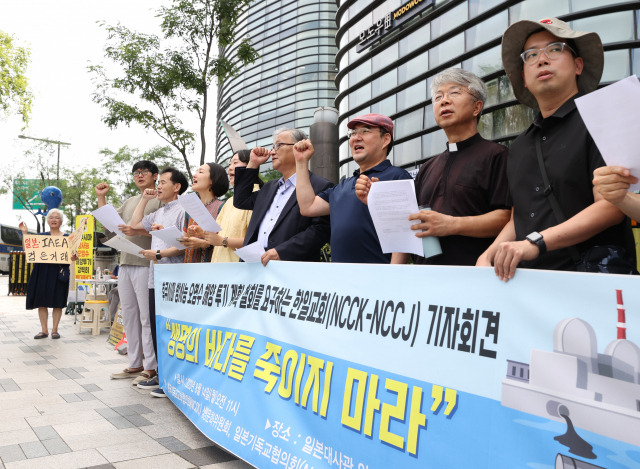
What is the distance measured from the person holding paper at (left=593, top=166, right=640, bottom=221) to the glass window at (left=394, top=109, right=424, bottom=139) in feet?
72.2

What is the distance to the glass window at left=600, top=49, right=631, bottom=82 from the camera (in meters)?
15.8

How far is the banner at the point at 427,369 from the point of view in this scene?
1319mm

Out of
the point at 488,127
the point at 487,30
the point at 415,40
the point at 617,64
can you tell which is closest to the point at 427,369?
Result: the point at 617,64

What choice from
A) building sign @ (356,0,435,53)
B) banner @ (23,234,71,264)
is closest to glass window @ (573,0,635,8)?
building sign @ (356,0,435,53)

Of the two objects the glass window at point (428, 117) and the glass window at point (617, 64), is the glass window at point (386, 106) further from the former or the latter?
the glass window at point (617, 64)

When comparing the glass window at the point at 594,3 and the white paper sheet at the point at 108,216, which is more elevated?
the glass window at the point at 594,3

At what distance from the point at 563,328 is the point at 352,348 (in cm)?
88

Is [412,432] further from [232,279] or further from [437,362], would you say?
[232,279]

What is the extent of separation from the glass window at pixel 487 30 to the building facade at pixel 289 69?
86.1 ft

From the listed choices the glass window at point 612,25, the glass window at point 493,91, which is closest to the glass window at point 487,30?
the glass window at point 493,91

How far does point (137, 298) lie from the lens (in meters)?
4.84

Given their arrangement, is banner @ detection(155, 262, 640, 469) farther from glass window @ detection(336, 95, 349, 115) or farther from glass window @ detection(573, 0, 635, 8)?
glass window @ detection(336, 95, 349, 115)

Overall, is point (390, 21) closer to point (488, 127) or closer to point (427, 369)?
point (488, 127)

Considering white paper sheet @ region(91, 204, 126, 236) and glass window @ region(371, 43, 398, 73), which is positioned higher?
glass window @ region(371, 43, 398, 73)
